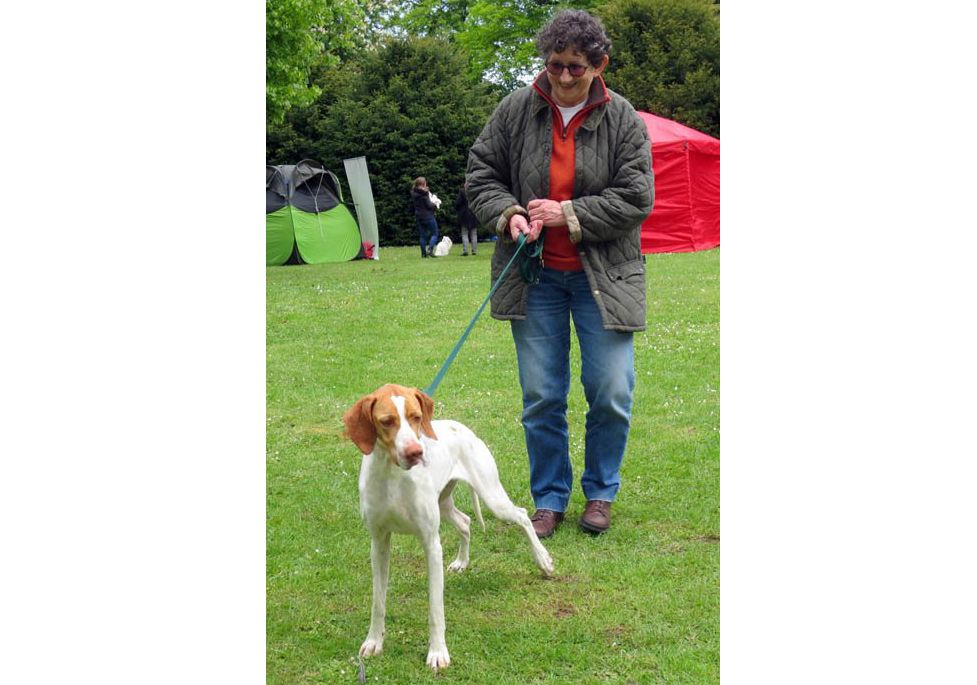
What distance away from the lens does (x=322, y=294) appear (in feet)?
45.8

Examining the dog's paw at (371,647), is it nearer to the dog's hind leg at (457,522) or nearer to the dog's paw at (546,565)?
the dog's hind leg at (457,522)

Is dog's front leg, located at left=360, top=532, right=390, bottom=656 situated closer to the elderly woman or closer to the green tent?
the elderly woman

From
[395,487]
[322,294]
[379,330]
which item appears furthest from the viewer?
[322,294]

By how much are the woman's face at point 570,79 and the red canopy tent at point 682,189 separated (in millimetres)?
14094

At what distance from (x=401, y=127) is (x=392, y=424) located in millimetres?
23578

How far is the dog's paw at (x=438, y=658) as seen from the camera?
11.6ft

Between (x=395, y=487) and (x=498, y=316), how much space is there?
140cm

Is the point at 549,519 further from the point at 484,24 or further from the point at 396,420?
the point at 484,24

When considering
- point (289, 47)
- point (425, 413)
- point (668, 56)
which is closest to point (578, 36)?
point (425, 413)

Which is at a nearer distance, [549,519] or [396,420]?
[396,420]

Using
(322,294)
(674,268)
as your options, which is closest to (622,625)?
(322,294)

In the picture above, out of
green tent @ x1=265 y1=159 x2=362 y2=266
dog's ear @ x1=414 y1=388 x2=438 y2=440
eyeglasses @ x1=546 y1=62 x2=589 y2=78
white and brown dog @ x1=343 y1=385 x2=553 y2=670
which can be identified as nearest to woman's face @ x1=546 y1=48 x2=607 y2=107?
eyeglasses @ x1=546 y1=62 x2=589 y2=78

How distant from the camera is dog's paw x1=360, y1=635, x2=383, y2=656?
3.64 metres

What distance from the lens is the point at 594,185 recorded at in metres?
4.41
